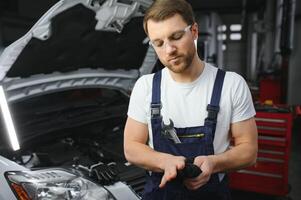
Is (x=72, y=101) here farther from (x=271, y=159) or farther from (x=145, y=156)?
(x=271, y=159)

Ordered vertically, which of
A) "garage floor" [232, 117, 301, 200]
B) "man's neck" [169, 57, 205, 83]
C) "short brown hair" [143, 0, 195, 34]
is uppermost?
"short brown hair" [143, 0, 195, 34]

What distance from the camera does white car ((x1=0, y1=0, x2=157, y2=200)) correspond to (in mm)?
1324

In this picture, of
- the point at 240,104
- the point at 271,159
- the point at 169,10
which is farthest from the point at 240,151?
the point at 271,159

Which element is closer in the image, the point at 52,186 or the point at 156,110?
the point at 156,110

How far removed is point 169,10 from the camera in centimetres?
97

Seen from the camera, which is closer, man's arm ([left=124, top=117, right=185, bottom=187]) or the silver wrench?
man's arm ([left=124, top=117, right=185, bottom=187])

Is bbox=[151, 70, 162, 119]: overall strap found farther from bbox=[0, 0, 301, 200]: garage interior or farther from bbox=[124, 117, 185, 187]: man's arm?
bbox=[0, 0, 301, 200]: garage interior

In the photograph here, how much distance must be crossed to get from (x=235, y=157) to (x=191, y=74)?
315 millimetres

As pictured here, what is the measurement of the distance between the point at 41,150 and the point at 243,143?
115 centimetres

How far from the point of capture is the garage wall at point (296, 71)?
613 cm

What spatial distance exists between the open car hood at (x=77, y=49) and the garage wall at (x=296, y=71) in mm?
4564

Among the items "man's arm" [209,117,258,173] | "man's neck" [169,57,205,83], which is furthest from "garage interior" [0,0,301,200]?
"man's arm" [209,117,258,173]

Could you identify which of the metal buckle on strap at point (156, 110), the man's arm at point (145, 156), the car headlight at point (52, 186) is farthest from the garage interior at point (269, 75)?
the metal buckle on strap at point (156, 110)

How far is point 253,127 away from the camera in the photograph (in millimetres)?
1070
